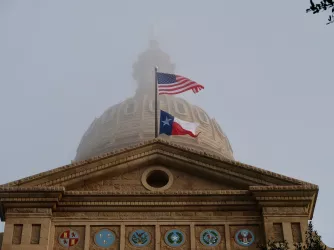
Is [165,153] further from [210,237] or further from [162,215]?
[210,237]

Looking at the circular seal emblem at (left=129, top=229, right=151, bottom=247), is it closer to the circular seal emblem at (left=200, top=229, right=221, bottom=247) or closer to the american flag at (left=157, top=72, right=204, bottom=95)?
the circular seal emblem at (left=200, top=229, right=221, bottom=247)

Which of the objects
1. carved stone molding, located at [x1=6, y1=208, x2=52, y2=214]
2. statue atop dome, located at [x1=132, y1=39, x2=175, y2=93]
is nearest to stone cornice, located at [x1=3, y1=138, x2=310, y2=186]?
carved stone molding, located at [x1=6, y1=208, x2=52, y2=214]

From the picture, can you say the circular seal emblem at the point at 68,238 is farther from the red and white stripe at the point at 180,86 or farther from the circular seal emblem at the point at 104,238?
the red and white stripe at the point at 180,86

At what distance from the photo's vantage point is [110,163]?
24172mm

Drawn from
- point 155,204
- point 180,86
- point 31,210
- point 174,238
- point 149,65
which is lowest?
point 174,238

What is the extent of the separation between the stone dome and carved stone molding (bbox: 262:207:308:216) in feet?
92.3

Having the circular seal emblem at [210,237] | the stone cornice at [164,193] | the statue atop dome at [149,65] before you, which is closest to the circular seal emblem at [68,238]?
the stone cornice at [164,193]

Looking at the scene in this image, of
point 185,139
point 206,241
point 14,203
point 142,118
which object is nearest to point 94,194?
point 14,203

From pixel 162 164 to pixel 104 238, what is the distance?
3707mm

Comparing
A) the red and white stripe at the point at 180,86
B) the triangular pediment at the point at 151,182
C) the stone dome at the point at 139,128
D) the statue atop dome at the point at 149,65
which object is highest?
the statue atop dome at the point at 149,65

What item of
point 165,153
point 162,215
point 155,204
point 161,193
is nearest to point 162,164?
point 165,153

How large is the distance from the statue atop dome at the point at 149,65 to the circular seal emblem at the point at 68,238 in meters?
50.2

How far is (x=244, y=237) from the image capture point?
22.8m

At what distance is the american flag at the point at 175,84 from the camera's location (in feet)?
101
